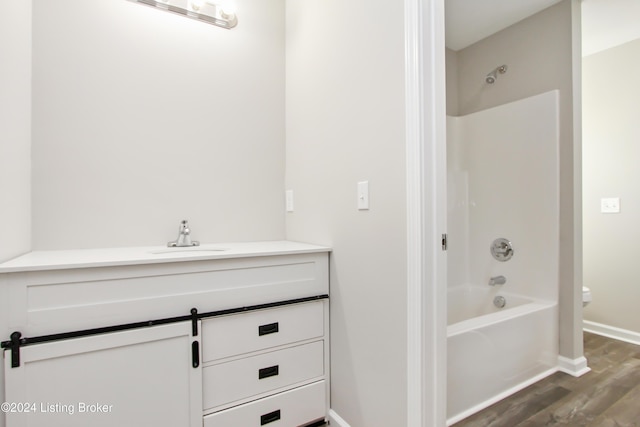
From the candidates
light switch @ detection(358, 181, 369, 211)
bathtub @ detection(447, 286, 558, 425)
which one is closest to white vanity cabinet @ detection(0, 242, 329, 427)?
light switch @ detection(358, 181, 369, 211)

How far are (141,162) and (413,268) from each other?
1414 millimetres

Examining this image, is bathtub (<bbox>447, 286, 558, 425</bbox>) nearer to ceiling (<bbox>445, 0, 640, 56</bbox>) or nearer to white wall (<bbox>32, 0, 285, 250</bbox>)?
white wall (<bbox>32, 0, 285, 250</bbox>)

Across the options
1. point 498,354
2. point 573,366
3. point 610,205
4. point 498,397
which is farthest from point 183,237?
point 610,205

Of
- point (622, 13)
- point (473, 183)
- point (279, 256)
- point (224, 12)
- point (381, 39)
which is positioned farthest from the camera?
point (473, 183)

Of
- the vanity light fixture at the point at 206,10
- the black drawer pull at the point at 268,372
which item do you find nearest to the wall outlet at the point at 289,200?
the black drawer pull at the point at 268,372

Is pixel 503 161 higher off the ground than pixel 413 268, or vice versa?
pixel 503 161

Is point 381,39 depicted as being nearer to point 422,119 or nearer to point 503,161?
point 422,119

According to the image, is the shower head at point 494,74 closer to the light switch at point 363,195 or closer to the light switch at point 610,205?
the light switch at point 610,205

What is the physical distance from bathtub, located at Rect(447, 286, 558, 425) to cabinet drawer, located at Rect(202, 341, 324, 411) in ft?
2.20

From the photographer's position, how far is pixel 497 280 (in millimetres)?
2355

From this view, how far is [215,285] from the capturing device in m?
1.22

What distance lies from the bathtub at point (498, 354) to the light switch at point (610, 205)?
1.20 m

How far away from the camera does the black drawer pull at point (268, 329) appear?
4.25 feet

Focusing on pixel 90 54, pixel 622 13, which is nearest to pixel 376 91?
pixel 90 54
